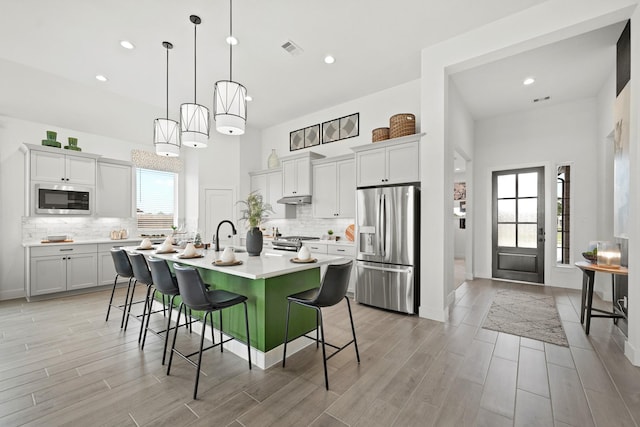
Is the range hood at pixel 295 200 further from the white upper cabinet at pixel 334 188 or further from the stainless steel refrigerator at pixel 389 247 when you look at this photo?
the stainless steel refrigerator at pixel 389 247

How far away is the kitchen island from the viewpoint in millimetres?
2389

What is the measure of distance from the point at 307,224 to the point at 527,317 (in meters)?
4.01

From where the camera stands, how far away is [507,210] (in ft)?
19.2

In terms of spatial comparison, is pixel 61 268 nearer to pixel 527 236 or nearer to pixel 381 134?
pixel 381 134

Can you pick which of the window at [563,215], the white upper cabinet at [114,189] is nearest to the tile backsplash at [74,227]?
the white upper cabinet at [114,189]

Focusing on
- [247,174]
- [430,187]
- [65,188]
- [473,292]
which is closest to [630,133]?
[430,187]

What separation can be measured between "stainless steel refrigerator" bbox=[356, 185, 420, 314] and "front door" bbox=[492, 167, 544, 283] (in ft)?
10.3

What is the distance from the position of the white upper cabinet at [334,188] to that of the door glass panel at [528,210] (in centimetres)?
351

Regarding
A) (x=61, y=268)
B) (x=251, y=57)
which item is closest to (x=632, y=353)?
(x=251, y=57)

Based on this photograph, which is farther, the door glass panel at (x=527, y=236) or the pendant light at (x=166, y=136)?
the door glass panel at (x=527, y=236)

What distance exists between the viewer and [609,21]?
2688 mm

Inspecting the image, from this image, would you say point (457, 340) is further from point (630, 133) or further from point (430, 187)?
point (630, 133)

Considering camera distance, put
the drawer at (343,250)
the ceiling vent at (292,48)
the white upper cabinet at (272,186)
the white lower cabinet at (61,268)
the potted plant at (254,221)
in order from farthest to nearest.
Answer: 1. the white upper cabinet at (272,186)
2. the drawer at (343,250)
3. the white lower cabinet at (61,268)
4. the ceiling vent at (292,48)
5. the potted plant at (254,221)

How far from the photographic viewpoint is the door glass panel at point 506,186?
5758 millimetres
